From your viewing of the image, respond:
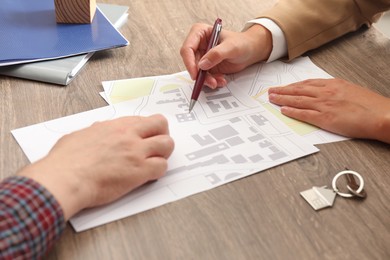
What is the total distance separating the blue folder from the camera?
2.93 feet

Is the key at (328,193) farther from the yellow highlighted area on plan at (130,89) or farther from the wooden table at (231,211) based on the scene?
the yellow highlighted area on plan at (130,89)

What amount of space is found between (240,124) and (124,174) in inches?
10.0

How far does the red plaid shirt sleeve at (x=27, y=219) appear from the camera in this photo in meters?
0.53

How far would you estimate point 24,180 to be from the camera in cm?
58

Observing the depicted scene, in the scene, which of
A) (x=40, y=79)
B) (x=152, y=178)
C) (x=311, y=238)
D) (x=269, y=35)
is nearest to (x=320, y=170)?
(x=311, y=238)

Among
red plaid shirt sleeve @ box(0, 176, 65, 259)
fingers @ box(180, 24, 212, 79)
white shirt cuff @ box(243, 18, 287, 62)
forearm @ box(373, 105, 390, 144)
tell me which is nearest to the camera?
red plaid shirt sleeve @ box(0, 176, 65, 259)

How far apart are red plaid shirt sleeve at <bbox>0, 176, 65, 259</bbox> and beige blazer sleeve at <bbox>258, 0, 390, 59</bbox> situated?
647 mm

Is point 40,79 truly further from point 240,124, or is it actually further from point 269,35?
point 269,35

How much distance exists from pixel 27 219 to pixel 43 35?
1.66ft

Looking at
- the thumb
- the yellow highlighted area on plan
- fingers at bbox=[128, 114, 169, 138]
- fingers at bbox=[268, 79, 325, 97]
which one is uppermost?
the thumb

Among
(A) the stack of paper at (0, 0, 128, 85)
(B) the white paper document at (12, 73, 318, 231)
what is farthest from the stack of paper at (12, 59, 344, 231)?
(A) the stack of paper at (0, 0, 128, 85)

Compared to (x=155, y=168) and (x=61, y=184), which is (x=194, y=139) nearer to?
(x=155, y=168)

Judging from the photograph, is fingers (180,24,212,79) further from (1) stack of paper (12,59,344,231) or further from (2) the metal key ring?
(2) the metal key ring

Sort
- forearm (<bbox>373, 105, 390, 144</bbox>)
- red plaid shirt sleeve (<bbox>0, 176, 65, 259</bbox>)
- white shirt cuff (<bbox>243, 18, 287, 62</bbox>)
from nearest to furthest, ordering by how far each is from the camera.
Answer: red plaid shirt sleeve (<bbox>0, 176, 65, 259</bbox>), forearm (<bbox>373, 105, 390, 144</bbox>), white shirt cuff (<bbox>243, 18, 287, 62</bbox>)
